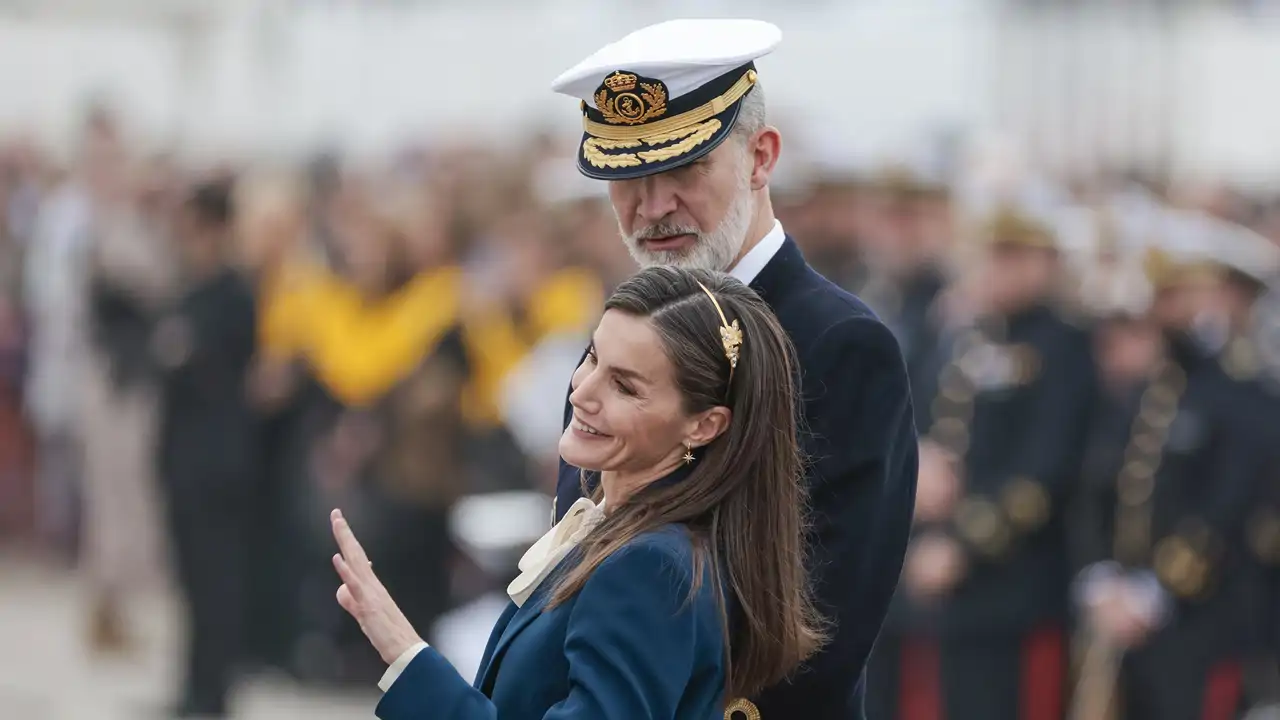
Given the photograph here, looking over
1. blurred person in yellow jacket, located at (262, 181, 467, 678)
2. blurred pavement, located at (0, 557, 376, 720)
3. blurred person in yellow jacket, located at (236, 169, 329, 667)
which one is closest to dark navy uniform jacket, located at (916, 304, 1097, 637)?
blurred person in yellow jacket, located at (262, 181, 467, 678)

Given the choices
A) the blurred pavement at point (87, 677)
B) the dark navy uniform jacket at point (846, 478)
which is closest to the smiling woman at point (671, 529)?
the dark navy uniform jacket at point (846, 478)

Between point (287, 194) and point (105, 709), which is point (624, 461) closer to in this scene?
point (105, 709)

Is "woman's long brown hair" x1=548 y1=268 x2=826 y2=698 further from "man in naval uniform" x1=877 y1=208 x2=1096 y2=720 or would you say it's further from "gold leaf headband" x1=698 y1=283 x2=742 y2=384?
"man in naval uniform" x1=877 y1=208 x2=1096 y2=720

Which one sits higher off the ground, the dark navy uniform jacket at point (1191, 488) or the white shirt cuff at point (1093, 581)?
the dark navy uniform jacket at point (1191, 488)

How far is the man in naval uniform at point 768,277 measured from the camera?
310 centimetres

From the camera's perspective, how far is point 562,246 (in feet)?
29.4

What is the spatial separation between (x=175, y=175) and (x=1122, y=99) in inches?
344

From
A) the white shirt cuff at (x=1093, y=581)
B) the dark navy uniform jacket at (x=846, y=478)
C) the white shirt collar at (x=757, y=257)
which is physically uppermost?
the white shirt collar at (x=757, y=257)

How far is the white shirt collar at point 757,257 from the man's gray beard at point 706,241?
3cm

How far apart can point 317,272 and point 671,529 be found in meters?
7.40

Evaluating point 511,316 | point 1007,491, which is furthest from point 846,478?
point 511,316

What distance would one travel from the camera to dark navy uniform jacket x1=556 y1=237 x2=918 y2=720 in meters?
3.09

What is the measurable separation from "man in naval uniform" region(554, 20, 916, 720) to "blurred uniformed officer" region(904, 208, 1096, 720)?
4199 mm

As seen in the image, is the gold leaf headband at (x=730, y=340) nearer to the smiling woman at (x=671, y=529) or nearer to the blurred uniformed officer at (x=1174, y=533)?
the smiling woman at (x=671, y=529)
